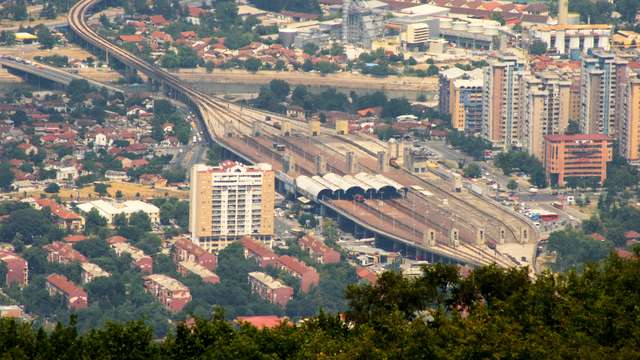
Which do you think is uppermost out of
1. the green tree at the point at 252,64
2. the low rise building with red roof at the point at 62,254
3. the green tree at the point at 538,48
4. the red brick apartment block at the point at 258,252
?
the low rise building with red roof at the point at 62,254

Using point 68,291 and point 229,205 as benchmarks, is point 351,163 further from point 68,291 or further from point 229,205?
point 68,291

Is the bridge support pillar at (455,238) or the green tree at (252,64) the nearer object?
the bridge support pillar at (455,238)

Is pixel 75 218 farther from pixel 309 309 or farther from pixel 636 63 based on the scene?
pixel 636 63

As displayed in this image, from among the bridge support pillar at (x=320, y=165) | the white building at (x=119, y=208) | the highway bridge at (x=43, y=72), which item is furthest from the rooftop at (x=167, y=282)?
the highway bridge at (x=43, y=72)

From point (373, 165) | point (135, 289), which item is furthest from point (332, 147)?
point (135, 289)

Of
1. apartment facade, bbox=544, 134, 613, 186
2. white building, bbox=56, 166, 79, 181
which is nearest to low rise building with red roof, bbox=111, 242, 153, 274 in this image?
white building, bbox=56, 166, 79, 181

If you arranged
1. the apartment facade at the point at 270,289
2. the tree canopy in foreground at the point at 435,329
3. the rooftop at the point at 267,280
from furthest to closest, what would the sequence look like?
the rooftop at the point at 267,280 < the apartment facade at the point at 270,289 < the tree canopy in foreground at the point at 435,329

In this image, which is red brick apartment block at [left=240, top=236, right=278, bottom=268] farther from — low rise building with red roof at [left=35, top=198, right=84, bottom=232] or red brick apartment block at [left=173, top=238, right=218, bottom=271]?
Answer: low rise building with red roof at [left=35, top=198, right=84, bottom=232]

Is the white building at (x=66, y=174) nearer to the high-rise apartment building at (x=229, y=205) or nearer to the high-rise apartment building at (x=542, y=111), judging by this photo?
the high-rise apartment building at (x=229, y=205)
